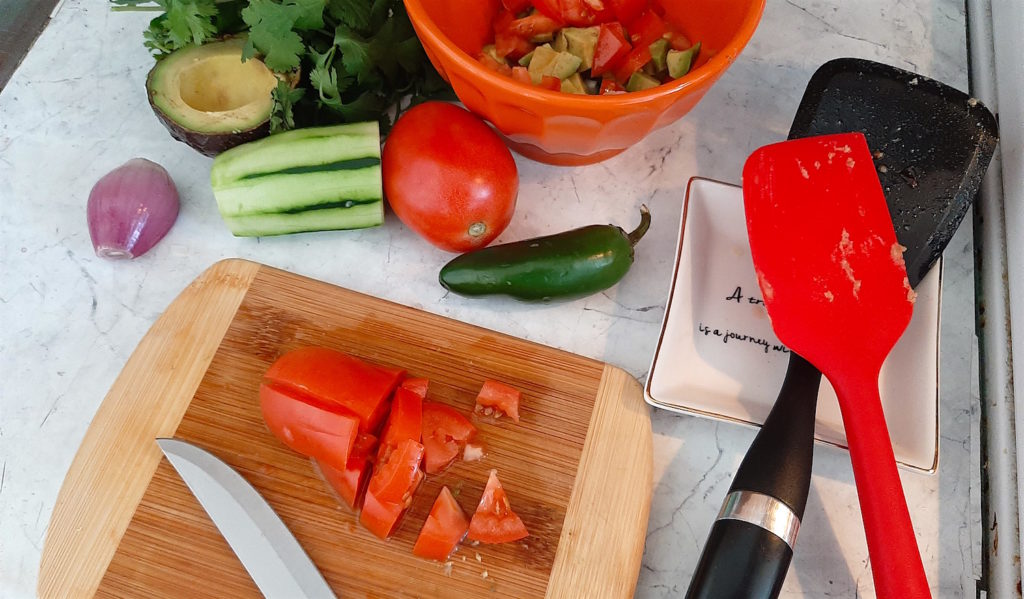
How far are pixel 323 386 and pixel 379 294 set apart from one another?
211mm

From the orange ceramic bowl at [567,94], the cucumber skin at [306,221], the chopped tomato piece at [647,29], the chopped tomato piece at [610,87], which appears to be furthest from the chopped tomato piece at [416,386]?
the chopped tomato piece at [647,29]

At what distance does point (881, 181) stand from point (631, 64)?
36 cm

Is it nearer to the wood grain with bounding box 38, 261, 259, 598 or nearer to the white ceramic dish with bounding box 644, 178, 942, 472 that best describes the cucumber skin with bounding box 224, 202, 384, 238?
the wood grain with bounding box 38, 261, 259, 598

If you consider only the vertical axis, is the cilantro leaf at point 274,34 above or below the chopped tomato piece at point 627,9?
below

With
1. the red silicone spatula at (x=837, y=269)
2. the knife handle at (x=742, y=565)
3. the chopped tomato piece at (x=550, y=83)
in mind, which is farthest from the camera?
the chopped tomato piece at (x=550, y=83)

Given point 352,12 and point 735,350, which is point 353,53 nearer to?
point 352,12

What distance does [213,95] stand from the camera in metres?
1.04

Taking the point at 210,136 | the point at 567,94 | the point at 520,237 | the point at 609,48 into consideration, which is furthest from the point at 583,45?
the point at 210,136

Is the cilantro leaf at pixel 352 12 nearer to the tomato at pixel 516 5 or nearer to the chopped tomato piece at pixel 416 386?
the tomato at pixel 516 5

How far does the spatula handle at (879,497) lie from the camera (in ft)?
2.45

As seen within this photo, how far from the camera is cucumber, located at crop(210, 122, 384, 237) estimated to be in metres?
0.98

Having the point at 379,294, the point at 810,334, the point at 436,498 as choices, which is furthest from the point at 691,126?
the point at 436,498

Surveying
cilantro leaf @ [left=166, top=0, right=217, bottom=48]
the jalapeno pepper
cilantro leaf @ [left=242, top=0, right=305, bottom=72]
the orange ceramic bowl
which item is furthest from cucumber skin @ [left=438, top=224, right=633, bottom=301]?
cilantro leaf @ [left=166, top=0, right=217, bottom=48]

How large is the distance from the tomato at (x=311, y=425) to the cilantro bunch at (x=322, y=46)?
373 mm
